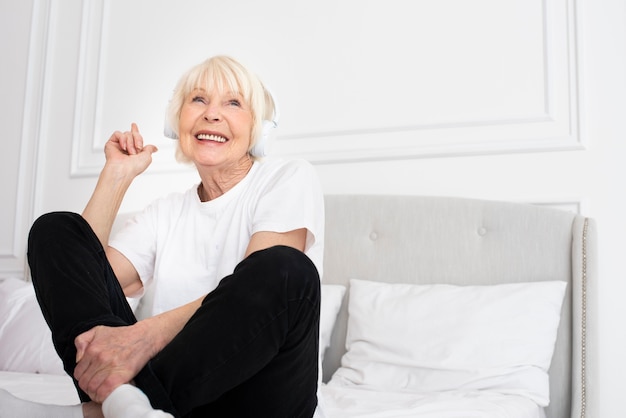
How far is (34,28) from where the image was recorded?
3.25 meters

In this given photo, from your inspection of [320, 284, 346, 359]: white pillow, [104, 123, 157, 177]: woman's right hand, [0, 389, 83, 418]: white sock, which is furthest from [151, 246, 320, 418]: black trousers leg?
[320, 284, 346, 359]: white pillow

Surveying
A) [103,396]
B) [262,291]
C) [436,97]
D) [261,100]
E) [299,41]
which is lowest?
[103,396]

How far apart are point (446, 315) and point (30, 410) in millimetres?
1183

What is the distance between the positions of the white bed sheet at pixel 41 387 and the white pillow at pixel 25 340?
67mm

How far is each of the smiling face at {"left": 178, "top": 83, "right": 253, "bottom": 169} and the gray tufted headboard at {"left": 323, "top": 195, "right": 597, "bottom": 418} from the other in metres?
0.65

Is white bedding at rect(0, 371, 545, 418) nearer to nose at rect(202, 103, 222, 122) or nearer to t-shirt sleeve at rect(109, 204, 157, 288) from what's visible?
t-shirt sleeve at rect(109, 204, 157, 288)

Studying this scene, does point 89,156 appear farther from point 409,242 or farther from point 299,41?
point 409,242

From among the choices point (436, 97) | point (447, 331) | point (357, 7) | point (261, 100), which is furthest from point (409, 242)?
point (357, 7)

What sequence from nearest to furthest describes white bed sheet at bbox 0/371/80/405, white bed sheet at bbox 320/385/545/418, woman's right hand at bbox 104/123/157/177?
1. white bed sheet at bbox 320/385/545/418
2. white bed sheet at bbox 0/371/80/405
3. woman's right hand at bbox 104/123/157/177

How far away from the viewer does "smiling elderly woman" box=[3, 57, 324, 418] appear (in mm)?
1045

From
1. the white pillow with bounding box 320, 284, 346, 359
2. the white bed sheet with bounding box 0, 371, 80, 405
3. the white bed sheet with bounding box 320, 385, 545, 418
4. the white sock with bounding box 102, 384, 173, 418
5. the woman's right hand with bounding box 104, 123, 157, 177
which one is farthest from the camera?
the white pillow with bounding box 320, 284, 346, 359

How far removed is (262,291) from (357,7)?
5.77ft

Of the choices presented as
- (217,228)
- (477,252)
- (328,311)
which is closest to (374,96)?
(477,252)

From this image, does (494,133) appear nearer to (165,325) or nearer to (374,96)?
(374,96)
